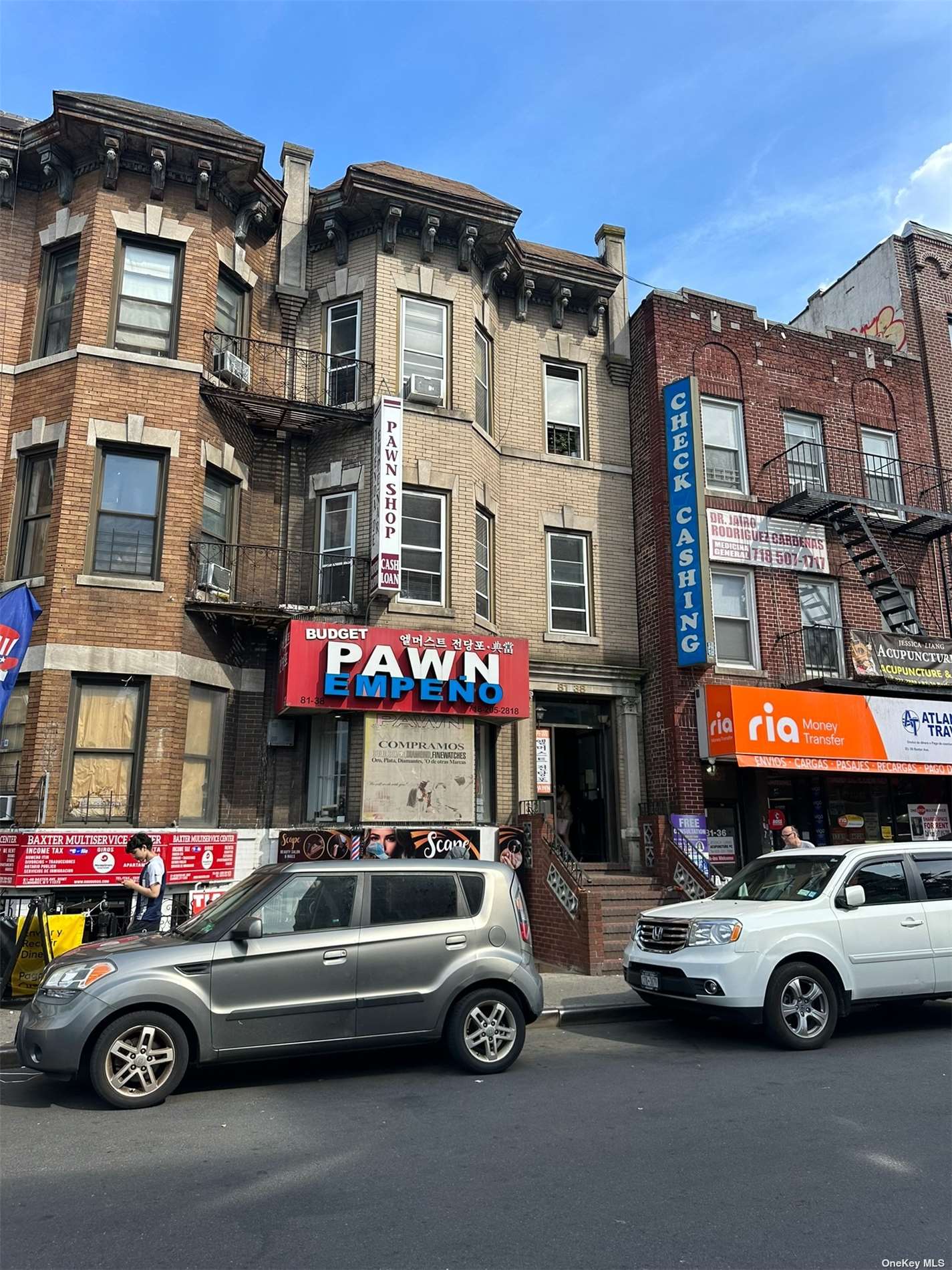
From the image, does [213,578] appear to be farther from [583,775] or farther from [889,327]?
[889,327]

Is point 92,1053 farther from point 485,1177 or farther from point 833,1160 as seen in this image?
point 833,1160

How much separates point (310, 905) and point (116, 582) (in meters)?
6.77

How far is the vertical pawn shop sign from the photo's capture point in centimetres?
1312

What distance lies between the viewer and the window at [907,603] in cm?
1739

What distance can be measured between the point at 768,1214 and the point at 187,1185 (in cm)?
305

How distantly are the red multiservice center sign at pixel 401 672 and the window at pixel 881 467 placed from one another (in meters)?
9.19

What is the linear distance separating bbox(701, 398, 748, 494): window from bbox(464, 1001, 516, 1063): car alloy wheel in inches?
471

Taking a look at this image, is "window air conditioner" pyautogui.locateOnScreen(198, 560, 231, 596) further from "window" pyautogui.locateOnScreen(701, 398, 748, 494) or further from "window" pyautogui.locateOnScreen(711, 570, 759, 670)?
"window" pyautogui.locateOnScreen(701, 398, 748, 494)

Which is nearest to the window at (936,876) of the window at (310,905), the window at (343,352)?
the window at (310,905)

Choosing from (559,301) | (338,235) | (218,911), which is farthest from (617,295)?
(218,911)

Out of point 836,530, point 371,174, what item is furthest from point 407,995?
point 836,530

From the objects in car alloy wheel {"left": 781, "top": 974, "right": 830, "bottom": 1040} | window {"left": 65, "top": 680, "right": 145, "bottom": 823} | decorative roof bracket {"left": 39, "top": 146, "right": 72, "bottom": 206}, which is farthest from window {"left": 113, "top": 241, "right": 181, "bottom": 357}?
car alloy wheel {"left": 781, "top": 974, "right": 830, "bottom": 1040}

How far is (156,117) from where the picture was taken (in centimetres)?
1331

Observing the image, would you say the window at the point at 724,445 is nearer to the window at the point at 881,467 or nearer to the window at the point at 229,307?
the window at the point at 881,467
